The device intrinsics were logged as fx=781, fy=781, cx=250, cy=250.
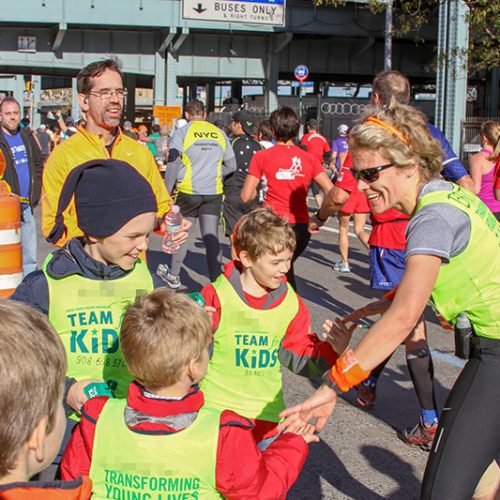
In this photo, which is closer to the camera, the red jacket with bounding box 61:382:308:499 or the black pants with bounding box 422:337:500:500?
the red jacket with bounding box 61:382:308:499

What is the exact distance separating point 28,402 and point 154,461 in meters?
0.78

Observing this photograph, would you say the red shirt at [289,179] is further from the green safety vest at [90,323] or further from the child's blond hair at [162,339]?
the child's blond hair at [162,339]

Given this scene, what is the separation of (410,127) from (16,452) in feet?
6.74

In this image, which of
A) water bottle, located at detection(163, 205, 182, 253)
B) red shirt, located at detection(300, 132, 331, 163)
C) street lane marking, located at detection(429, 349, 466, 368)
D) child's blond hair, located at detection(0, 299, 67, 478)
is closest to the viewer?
child's blond hair, located at detection(0, 299, 67, 478)

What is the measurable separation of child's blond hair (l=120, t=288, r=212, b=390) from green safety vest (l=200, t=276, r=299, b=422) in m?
0.98

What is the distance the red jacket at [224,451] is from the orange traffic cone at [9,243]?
373 cm

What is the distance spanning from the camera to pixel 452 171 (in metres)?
5.57

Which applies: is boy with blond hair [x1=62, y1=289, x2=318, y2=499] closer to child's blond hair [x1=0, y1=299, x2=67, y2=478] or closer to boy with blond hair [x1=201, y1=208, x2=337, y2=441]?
child's blond hair [x1=0, y1=299, x2=67, y2=478]

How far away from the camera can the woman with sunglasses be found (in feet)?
9.34

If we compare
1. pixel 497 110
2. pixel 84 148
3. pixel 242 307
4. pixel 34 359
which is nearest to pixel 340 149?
pixel 84 148

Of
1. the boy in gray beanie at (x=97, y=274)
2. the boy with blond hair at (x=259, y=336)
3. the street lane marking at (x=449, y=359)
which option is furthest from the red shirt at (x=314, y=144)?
the boy in gray beanie at (x=97, y=274)

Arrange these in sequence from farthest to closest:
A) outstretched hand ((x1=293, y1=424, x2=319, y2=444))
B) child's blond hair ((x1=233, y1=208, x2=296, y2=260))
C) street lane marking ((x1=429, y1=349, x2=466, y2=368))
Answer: street lane marking ((x1=429, y1=349, x2=466, y2=368))
child's blond hair ((x1=233, y1=208, x2=296, y2=260))
outstretched hand ((x1=293, y1=424, x2=319, y2=444))

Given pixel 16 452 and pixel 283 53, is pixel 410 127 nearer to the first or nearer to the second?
pixel 16 452

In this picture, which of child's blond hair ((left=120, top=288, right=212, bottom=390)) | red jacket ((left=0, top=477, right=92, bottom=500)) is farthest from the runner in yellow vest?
red jacket ((left=0, top=477, right=92, bottom=500))
